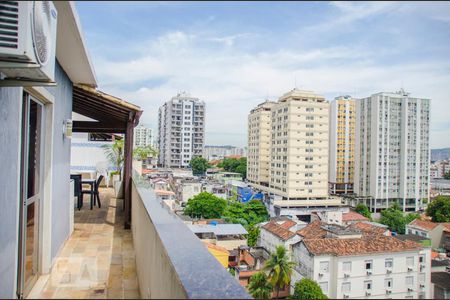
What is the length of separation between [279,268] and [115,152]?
11.7 m

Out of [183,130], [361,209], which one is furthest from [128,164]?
[183,130]

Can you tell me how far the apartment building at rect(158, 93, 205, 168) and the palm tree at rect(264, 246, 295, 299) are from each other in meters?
64.2

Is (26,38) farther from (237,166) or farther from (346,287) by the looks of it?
(237,166)

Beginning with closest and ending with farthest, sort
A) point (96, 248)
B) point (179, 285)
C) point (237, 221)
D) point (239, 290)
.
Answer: point (239, 290) < point (179, 285) < point (96, 248) < point (237, 221)

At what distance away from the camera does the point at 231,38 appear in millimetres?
1723

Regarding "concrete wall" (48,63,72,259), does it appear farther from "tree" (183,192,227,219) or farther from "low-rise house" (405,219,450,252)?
"low-rise house" (405,219,450,252)

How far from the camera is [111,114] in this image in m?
6.10

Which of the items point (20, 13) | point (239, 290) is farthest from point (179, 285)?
point (20, 13)

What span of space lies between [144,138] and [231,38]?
8401 centimetres

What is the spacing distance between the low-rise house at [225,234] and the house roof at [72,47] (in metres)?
16.8

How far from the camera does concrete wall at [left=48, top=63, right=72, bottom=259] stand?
3393 millimetres

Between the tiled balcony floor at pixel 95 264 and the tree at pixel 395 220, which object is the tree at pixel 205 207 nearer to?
the tree at pixel 395 220

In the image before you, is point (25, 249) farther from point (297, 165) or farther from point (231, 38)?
point (297, 165)

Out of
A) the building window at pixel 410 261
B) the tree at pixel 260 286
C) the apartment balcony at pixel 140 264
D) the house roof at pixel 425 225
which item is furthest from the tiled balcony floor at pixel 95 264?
the house roof at pixel 425 225
